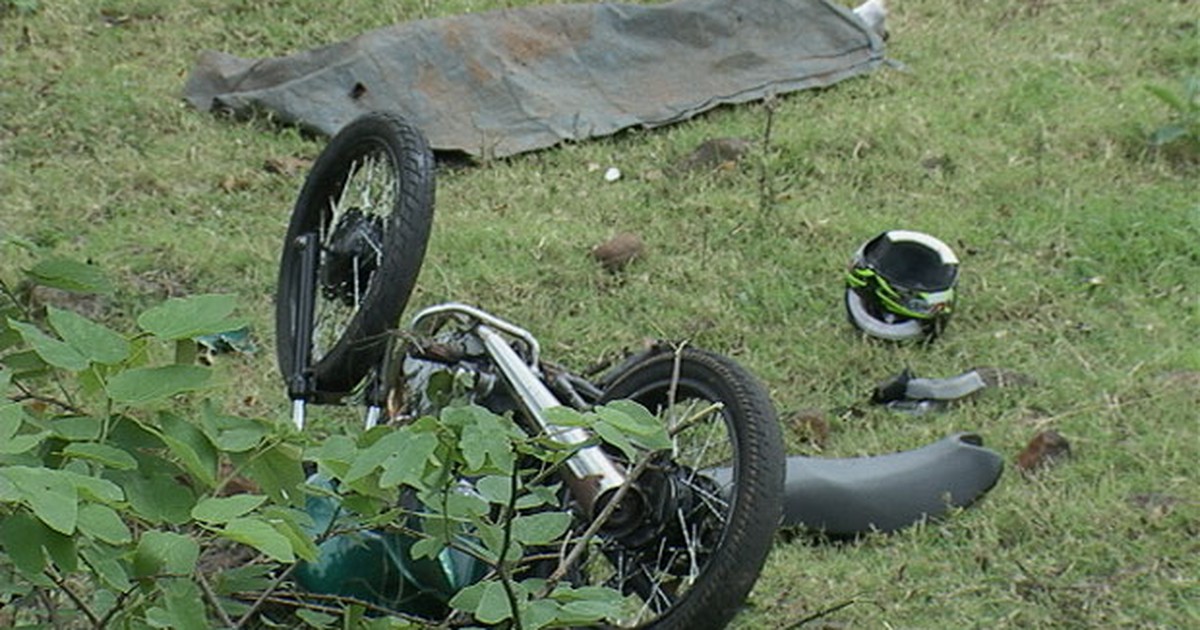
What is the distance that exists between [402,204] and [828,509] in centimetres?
118

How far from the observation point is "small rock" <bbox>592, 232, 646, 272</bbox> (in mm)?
5773

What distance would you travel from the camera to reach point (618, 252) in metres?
5.79

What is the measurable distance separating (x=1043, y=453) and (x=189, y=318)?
9.88ft

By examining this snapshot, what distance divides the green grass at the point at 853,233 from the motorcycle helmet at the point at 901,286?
0.07 meters

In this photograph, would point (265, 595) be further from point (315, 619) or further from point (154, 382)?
point (154, 382)

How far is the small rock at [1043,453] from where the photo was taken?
179 inches

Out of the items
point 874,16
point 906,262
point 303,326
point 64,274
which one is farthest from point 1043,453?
point 874,16

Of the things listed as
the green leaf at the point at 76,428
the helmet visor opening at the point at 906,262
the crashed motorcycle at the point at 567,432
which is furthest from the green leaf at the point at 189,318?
the helmet visor opening at the point at 906,262

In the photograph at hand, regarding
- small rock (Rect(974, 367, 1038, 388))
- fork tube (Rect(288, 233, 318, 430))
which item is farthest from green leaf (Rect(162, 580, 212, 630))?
small rock (Rect(974, 367, 1038, 388))

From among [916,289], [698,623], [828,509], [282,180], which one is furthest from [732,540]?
[282,180]

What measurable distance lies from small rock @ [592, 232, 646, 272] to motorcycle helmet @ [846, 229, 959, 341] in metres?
0.69

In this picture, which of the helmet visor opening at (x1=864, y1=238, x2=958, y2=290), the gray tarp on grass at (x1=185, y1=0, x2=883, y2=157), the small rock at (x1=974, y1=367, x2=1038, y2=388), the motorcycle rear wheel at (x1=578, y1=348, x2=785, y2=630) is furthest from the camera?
the gray tarp on grass at (x1=185, y1=0, x2=883, y2=157)

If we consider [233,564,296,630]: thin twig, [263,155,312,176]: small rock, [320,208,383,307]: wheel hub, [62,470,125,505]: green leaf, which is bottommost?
[263,155,312,176]: small rock

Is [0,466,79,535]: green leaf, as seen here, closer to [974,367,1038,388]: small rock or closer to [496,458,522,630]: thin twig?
[496,458,522,630]: thin twig
